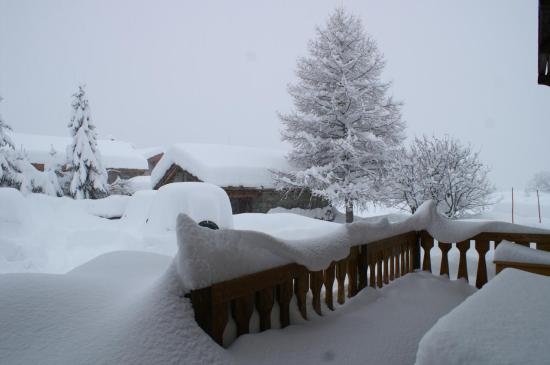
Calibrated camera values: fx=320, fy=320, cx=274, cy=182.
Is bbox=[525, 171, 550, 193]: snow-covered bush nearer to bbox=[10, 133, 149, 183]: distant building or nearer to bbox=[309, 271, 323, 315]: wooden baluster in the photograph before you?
bbox=[10, 133, 149, 183]: distant building

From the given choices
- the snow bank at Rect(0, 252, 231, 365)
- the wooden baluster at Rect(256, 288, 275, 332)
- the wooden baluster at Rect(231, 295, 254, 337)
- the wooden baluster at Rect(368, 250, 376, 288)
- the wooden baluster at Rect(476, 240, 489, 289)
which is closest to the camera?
the snow bank at Rect(0, 252, 231, 365)

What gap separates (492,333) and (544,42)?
5.88 m

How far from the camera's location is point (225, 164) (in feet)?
51.3

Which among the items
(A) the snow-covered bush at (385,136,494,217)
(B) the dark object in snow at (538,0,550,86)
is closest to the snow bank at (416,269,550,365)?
(B) the dark object in snow at (538,0,550,86)

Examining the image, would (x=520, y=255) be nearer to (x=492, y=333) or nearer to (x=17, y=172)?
(x=492, y=333)

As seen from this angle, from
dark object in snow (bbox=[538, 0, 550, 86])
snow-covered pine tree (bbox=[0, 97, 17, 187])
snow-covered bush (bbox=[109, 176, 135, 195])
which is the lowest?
snow-covered bush (bbox=[109, 176, 135, 195])

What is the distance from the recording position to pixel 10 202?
949 cm

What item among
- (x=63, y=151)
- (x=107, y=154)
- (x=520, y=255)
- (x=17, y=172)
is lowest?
(x=520, y=255)

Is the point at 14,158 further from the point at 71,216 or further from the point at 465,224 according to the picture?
the point at 465,224

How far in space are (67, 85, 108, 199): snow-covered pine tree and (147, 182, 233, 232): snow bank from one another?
1259 cm

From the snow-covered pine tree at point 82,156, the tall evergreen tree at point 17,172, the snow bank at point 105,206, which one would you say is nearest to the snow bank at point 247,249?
the snow bank at point 105,206

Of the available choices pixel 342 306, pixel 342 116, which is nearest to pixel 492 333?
pixel 342 306

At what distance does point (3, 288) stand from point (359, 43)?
1678cm

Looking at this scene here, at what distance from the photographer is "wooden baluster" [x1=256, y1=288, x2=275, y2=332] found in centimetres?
213
